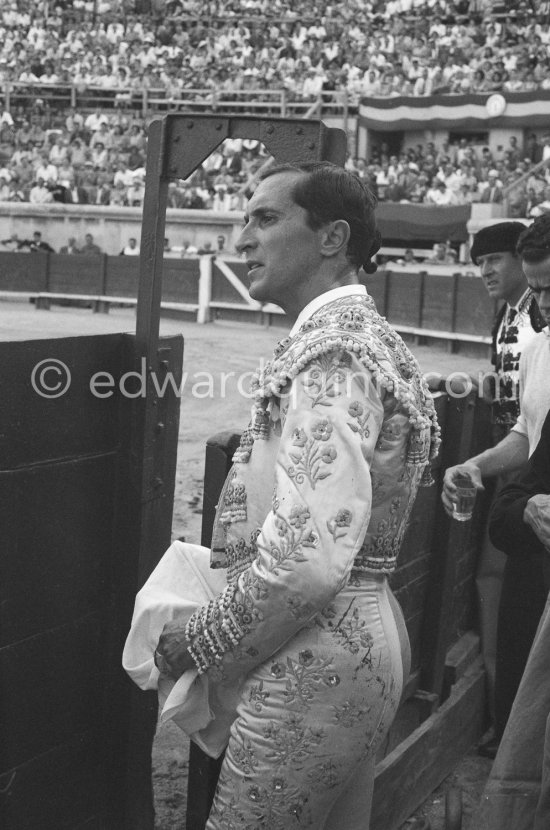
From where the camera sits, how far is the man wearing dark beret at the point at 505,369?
2754 millimetres

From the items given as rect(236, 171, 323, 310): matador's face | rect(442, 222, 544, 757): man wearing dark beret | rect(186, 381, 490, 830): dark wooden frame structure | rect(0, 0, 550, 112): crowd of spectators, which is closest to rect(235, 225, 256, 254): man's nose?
rect(236, 171, 323, 310): matador's face

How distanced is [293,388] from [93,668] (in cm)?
90

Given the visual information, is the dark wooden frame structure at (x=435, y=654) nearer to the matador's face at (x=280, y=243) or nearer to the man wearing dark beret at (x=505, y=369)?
the man wearing dark beret at (x=505, y=369)

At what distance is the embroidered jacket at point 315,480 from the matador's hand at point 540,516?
34 cm

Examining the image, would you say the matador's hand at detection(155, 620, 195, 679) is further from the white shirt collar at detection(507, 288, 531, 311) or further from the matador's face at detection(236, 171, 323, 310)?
the white shirt collar at detection(507, 288, 531, 311)

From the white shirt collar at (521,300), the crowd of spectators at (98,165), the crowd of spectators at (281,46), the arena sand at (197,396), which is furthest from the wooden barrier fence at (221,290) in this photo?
the white shirt collar at (521,300)

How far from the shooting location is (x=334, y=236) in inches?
56.5

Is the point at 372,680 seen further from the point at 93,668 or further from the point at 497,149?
the point at 497,149

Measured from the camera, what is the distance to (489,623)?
329 centimetres

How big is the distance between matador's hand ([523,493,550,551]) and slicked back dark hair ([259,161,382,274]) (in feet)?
1.71

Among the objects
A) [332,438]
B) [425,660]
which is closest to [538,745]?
[332,438]

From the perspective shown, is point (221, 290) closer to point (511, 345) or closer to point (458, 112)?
point (458, 112)

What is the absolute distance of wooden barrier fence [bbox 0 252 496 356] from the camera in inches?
521

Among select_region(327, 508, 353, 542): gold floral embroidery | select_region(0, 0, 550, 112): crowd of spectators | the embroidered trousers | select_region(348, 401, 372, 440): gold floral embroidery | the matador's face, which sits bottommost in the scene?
the embroidered trousers
